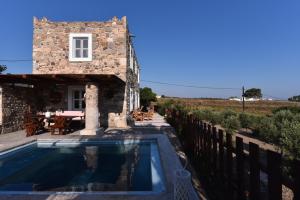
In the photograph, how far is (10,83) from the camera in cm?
1265

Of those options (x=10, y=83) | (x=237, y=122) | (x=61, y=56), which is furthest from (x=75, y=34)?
(x=237, y=122)

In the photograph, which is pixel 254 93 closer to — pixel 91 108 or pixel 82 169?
pixel 91 108

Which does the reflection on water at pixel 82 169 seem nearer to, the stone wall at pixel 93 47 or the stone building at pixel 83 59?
the stone building at pixel 83 59

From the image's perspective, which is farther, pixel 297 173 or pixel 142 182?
pixel 142 182

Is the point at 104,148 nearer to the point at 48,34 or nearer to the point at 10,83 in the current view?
the point at 10,83

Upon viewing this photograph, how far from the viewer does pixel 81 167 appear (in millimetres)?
7207

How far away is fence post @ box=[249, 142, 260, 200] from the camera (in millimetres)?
2856

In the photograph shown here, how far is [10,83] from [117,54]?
5380 millimetres

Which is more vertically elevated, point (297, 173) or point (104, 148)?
point (297, 173)

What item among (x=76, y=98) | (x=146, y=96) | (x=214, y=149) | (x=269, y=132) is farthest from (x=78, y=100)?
(x=146, y=96)

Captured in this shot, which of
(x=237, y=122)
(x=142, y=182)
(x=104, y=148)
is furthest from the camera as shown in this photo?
(x=237, y=122)

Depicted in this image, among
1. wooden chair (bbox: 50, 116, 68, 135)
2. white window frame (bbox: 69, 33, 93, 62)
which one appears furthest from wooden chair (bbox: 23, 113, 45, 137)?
white window frame (bbox: 69, 33, 93, 62)

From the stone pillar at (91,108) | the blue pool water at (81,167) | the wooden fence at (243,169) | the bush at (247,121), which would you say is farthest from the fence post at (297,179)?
the bush at (247,121)

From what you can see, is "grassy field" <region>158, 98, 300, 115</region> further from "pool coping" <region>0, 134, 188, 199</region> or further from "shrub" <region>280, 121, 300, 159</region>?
"shrub" <region>280, 121, 300, 159</region>
